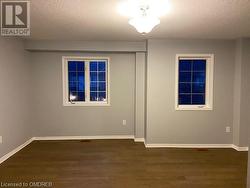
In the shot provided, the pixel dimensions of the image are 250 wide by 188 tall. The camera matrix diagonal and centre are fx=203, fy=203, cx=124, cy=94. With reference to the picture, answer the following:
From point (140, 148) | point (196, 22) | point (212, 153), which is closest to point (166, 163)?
point (140, 148)

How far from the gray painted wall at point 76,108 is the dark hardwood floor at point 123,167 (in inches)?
22.0

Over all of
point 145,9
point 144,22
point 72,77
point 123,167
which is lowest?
point 123,167

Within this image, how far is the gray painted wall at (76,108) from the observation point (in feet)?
15.9

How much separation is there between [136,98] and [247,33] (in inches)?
101

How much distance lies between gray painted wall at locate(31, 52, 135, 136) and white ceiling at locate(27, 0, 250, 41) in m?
0.79

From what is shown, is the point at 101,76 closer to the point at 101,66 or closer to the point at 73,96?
the point at 101,66

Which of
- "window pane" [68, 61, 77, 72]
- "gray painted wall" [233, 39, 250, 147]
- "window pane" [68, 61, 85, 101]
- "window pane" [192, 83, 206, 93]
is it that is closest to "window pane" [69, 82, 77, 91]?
"window pane" [68, 61, 85, 101]

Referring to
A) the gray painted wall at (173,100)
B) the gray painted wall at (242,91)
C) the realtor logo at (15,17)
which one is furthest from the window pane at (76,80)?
the gray painted wall at (242,91)

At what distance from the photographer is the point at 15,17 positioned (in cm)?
285

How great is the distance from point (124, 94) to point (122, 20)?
233 cm

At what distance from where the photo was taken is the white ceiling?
2.38 metres

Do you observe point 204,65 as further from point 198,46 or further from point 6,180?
point 6,180

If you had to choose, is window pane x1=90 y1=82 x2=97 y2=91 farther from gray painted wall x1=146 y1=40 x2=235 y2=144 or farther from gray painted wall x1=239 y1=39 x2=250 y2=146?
gray painted wall x1=239 y1=39 x2=250 y2=146

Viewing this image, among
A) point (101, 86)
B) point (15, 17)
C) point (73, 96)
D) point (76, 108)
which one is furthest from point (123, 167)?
point (15, 17)
